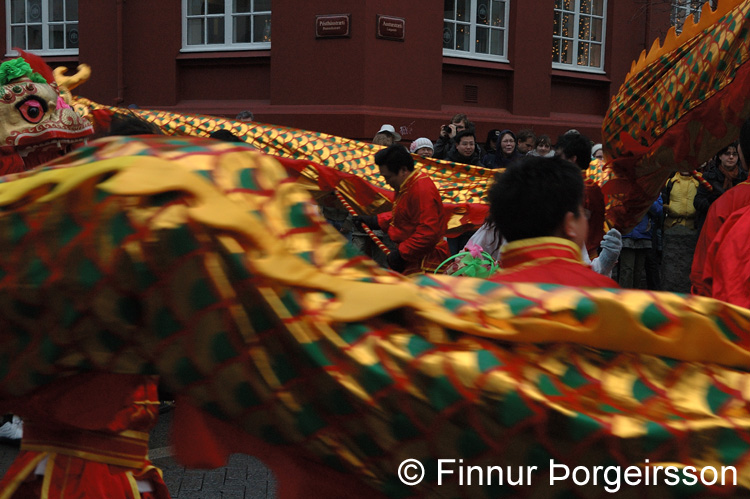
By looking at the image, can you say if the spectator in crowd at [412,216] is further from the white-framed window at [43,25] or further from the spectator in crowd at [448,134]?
the white-framed window at [43,25]

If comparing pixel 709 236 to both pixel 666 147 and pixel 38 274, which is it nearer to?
pixel 666 147

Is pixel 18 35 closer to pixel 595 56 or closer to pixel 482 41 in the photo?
pixel 482 41

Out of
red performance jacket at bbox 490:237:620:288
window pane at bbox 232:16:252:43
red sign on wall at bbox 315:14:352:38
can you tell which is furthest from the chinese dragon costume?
window pane at bbox 232:16:252:43

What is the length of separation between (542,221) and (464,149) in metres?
6.07

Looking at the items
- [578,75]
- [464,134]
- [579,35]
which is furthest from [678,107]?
[579,35]

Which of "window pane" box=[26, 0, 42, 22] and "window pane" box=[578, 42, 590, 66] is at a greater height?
"window pane" box=[26, 0, 42, 22]

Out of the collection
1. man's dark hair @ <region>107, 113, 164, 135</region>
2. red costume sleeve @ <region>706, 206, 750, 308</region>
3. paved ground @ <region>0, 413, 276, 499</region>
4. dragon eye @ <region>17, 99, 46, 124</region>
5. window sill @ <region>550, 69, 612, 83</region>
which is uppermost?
window sill @ <region>550, 69, 612, 83</region>

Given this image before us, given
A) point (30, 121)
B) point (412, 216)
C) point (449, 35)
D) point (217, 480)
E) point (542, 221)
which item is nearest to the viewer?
point (542, 221)

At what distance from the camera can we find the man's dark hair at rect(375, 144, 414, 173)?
5848 millimetres

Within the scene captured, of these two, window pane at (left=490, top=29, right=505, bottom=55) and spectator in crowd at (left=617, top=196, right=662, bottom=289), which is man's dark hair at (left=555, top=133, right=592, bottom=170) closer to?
spectator in crowd at (left=617, top=196, right=662, bottom=289)

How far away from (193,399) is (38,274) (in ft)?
1.20

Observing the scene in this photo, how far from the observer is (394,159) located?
5852mm

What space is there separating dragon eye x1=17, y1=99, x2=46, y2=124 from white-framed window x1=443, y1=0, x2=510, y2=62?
9222mm

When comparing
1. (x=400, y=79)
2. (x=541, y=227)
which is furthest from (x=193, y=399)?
(x=400, y=79)
